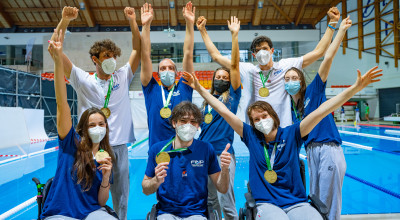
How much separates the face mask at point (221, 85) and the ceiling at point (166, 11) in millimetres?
16549

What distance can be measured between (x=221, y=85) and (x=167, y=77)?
0.55 meters

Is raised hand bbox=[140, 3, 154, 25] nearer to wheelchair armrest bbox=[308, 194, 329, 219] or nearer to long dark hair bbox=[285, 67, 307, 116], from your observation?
long dark hair bbox=[285, 67, 307, 116]

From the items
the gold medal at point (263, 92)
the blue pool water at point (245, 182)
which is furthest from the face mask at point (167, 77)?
the blue pool water at point (245, 182)

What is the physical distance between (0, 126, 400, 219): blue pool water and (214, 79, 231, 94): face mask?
184 centimetres

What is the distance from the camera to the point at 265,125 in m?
2.13

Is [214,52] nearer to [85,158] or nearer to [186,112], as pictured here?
[186,112]

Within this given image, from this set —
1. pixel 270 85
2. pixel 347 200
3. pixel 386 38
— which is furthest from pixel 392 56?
pixel 270 85

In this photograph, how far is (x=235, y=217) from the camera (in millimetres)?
2506

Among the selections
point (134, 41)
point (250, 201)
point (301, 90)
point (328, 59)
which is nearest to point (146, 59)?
point (134, 41)

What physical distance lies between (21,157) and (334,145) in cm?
789

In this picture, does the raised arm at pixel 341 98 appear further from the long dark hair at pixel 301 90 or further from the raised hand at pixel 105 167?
the raised hand at pixel 105 167

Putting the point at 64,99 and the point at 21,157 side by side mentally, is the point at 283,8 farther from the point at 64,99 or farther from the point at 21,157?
the point at 64,99

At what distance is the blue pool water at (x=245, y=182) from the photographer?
359cm

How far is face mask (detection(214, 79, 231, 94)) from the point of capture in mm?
2680
